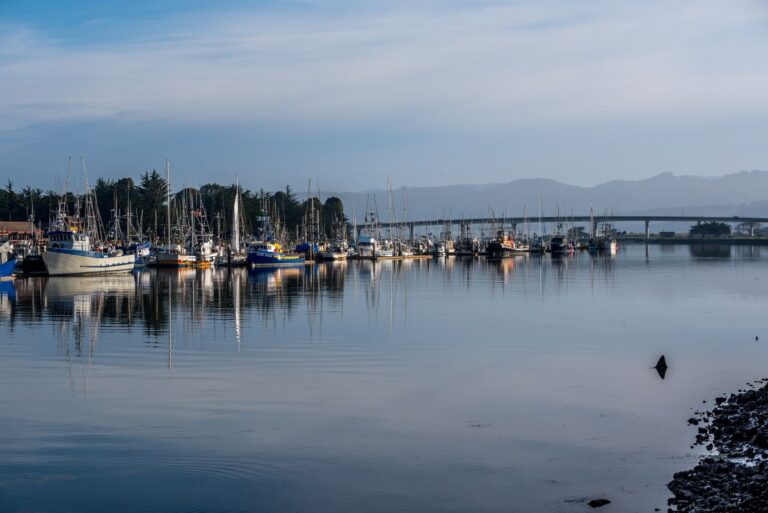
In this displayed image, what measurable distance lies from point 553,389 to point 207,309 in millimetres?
26471

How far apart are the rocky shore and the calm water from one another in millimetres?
532

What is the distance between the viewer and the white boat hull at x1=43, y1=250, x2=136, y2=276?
262ft

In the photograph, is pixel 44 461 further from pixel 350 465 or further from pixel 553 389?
pixel 553 389

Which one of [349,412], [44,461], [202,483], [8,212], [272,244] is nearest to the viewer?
[202,483]

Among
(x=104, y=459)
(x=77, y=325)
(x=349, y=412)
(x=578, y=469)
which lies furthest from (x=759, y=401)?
(x=77, y=325)

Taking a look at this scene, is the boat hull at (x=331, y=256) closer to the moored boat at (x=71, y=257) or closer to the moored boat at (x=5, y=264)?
the moored boat at (x=71, y=257)

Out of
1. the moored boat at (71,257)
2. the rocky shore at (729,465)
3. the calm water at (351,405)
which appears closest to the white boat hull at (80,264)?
the moored boat at (71,257)

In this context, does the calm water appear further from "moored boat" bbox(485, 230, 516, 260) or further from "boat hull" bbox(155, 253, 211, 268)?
"moored boat" bbox(485, 230, 516, 260)

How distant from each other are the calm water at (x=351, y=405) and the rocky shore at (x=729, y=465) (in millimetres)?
532

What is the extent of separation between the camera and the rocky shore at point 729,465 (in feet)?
50.3

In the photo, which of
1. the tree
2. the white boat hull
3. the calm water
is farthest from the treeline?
the calm water

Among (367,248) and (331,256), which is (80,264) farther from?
(367,248)

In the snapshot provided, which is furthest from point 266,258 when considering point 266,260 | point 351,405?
point 351,405

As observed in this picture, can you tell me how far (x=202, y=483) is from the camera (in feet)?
55.0
